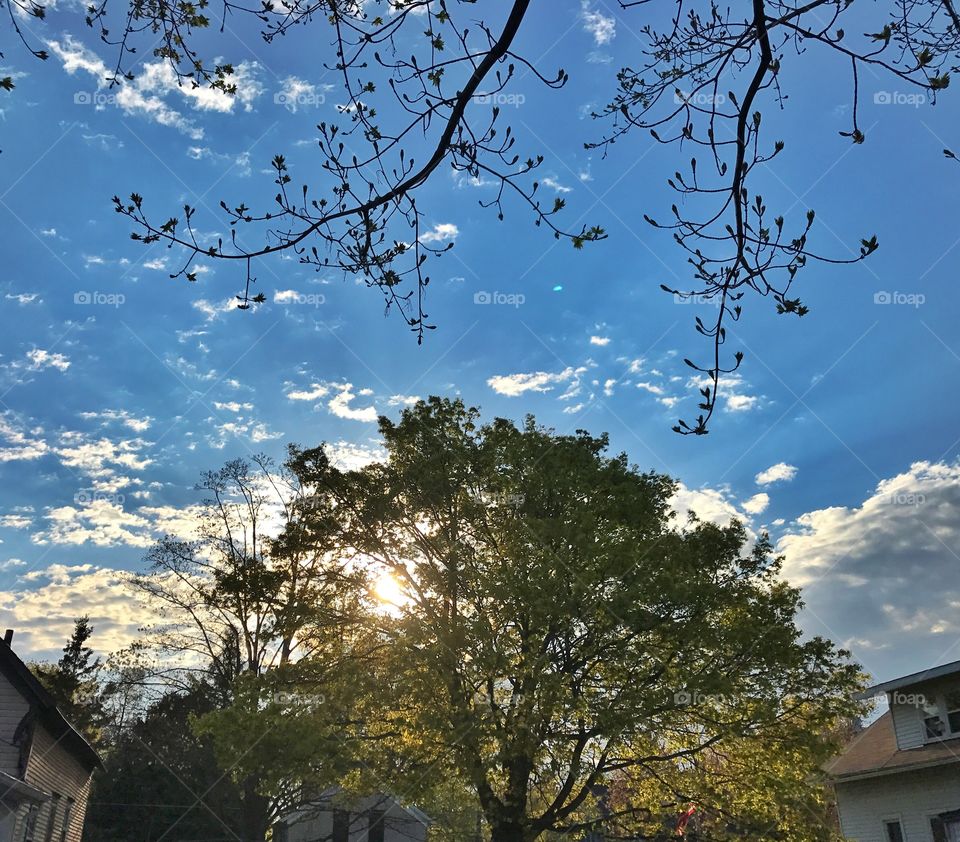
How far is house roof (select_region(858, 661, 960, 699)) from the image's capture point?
57.6 ft

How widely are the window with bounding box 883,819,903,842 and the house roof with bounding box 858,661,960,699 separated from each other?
3.30m

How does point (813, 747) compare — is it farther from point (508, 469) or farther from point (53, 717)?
point (53, 717)

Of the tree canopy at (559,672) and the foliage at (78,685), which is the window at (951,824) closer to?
the tree canopy at (559,672)

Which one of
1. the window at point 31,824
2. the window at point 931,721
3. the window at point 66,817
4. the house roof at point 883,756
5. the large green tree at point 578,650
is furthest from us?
the window at point 66,817

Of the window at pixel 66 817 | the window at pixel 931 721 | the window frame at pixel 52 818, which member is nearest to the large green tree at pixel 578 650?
the window at pixel 931 721

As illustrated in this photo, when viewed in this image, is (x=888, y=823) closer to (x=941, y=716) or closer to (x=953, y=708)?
(x=941, y=716)

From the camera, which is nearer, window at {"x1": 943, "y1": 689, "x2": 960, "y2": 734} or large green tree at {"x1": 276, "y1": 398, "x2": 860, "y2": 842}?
large green tree at {"x1": 276, "y1": 398, "x2": 860, "y2": 842}

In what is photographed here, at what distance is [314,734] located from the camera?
15.0m

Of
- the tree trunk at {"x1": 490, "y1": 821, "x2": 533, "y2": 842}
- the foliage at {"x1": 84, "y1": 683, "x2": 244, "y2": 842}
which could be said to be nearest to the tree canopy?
the tree trunk at {"x1": 490, "y1": 821, "x2": 533, "y2": 842}

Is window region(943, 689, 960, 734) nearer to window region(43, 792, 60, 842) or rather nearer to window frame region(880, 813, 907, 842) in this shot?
window frame region(880, 813, 907, 842)

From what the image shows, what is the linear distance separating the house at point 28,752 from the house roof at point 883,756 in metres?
19.3

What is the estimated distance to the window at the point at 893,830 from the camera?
62.7 ft

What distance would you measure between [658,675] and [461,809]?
20.1 metres

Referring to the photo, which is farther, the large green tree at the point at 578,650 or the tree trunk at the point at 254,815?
the tree trunk at the point at 254,815
